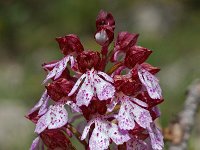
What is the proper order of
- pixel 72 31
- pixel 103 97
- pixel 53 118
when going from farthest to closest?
pixel 72 31 < pixel 53 118 < pixel 103 97

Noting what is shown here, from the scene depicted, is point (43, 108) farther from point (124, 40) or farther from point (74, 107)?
point (124, 40)

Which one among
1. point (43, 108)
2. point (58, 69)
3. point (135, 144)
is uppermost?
point (58, 69)

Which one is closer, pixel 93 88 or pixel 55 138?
pixel 93 88

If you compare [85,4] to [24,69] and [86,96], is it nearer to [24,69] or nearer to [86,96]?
[24,69]

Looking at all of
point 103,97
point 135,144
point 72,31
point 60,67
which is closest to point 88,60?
point 60,67

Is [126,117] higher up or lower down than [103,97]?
lower down

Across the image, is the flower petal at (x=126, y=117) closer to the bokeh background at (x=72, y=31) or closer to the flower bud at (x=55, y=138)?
the flower bud at (x=55, y=138)

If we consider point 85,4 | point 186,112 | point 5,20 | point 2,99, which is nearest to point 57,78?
point 186,112

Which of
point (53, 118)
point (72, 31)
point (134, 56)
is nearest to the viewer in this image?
point (53, 118)
